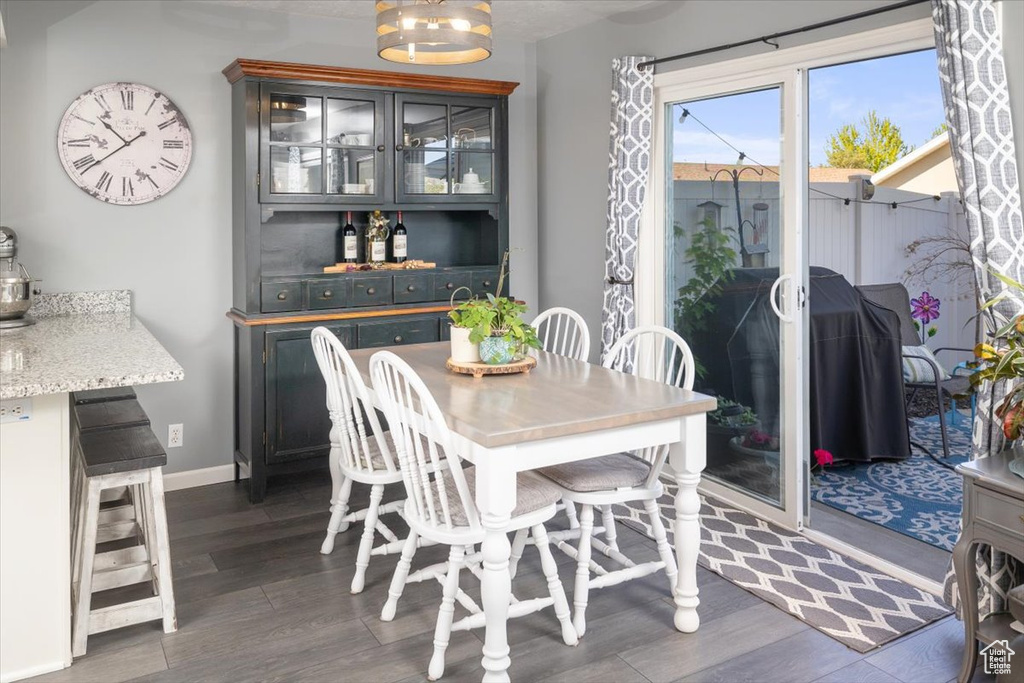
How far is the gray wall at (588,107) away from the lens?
3756 mm

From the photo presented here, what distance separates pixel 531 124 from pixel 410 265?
134cm

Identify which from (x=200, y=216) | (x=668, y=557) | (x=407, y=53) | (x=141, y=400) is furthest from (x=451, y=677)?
(x=200, y=216)

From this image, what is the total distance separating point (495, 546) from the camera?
2.30 m

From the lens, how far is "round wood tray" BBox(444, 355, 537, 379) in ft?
9.85

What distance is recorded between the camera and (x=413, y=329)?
14.2ft

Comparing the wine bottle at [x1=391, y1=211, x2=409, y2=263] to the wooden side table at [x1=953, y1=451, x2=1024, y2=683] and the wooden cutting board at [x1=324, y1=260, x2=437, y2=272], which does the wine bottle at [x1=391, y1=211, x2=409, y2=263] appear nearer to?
the wooden cutting board at [x1=324, y1=260, x2=437, y2=272]

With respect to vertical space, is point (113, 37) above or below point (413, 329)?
above

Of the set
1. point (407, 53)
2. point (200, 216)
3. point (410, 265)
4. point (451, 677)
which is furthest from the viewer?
point (410, 265)

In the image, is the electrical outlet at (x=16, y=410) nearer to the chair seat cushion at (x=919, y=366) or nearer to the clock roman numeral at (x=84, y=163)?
the clock roman numeral at (x=84, y=163)

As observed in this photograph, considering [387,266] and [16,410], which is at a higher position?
[387,266]

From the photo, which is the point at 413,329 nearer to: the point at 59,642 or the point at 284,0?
the point at 284,0

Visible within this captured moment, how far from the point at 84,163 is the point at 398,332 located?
165 centimetres

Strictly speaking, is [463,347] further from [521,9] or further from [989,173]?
[521,9]

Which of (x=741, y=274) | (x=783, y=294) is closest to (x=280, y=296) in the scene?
(x=741, y=274)
